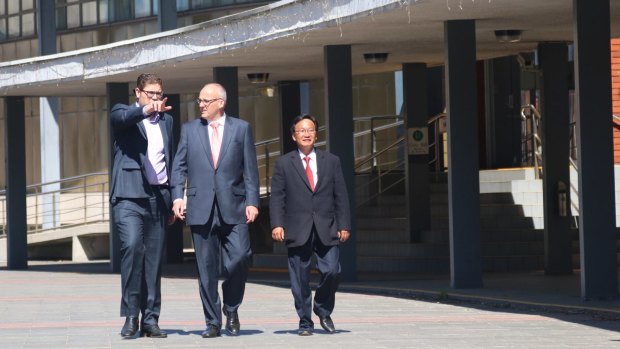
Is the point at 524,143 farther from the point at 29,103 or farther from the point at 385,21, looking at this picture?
the point at 29,103

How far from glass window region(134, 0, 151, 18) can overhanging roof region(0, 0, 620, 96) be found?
37.1 ft

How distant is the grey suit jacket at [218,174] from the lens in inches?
460

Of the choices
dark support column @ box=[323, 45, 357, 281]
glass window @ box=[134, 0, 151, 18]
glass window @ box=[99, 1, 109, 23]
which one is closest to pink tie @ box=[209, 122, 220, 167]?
dark support column @ box=[323, 45, 357, 281]

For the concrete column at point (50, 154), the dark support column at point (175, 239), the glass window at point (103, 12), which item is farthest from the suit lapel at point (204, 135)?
the glass window at point (103, 12)

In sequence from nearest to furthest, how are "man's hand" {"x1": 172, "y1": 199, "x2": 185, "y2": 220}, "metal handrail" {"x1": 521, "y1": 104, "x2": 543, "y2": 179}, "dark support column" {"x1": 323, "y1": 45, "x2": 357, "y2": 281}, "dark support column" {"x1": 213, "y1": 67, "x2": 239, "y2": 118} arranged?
"man's hand" {"x1": 172, "y1": 199, "x2": 185, "y2": 220}, "dark support column" {"x1": 323, "y1": 45, "x2": 357, "y2": 281}, "dark support column" {"x1": 213, "y1": 67, "x2": 239, "y2": 118}, "metal handrail" {"x1": 521, "y1": 104, "x2": 543, "y2": 179}

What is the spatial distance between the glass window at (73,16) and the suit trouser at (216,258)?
27.8 meters

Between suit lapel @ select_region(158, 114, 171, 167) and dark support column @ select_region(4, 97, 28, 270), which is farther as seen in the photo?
dark support column @ select_region(4, 97, 28, 270)

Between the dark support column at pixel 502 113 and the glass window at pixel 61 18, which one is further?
the glass window at pixel 61 18

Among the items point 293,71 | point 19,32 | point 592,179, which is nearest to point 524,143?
point 293,71

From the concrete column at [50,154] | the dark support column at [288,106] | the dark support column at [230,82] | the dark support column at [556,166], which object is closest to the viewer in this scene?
the dark support column at [556,166]

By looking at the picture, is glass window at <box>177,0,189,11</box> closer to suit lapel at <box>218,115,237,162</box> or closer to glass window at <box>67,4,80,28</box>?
glass window at <box>67,4,80,28</box>

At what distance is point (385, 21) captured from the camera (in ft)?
54.3

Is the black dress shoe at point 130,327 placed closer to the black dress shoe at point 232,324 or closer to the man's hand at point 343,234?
the black dress shoe at point 232,324

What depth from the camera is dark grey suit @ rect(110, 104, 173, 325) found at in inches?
462
